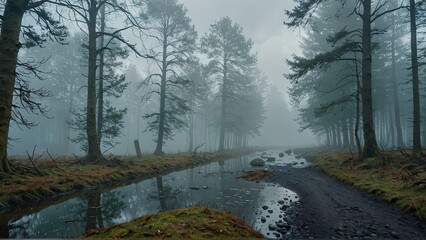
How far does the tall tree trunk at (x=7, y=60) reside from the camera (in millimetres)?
8289

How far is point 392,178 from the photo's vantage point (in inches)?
353

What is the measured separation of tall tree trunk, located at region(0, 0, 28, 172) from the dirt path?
930cm

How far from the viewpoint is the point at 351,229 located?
5141mm

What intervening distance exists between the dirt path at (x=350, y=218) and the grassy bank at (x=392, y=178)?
0.29 meters

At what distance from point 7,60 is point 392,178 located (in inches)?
558

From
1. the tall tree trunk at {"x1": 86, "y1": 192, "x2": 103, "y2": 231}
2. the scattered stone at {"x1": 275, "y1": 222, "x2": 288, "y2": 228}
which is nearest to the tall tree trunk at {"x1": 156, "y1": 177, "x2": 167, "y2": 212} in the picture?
the tall tree trunk at {"x1": 86, "y1": 192, "x2": 103, "y2": 231}

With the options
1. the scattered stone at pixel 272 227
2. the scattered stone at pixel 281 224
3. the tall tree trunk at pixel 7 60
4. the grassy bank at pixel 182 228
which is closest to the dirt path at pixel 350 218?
the scattered stone at pixel 281 224

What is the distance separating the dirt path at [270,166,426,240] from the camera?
4.91 metres

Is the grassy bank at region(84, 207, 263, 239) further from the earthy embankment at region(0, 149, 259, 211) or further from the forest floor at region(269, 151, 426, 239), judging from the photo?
the earthy embankment at region(0, 149, 259, 211)

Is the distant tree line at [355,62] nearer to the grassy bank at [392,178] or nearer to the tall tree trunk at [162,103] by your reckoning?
the grassy bank at [392,178]

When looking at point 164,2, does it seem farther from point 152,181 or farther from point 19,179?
point 19,179

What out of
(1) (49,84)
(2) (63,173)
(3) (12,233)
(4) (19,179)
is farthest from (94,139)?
(1) (49,84)

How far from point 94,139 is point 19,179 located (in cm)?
566

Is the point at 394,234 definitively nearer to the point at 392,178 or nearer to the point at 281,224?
the point at 281,224
